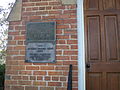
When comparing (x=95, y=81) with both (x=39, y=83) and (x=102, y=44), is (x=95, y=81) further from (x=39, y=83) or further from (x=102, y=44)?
(x=39, y=83)

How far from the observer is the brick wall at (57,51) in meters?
2.50

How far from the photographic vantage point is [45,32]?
2629 mm

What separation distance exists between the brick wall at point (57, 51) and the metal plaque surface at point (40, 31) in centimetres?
8

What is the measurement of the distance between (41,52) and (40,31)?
38cm

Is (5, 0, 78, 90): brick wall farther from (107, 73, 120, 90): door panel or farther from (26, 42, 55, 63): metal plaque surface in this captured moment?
(107, 73, 120, 90): door panel

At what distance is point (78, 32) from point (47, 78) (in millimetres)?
945

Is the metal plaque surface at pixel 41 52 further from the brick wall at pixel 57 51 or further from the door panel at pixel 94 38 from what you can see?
the door panel at pixel 94 38

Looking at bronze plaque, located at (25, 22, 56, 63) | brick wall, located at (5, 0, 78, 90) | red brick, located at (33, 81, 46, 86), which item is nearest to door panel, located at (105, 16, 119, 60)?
brick wall, located at (5, 0, 78, 90)

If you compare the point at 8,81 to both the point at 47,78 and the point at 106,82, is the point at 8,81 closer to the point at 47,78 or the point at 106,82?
the point at 47,78

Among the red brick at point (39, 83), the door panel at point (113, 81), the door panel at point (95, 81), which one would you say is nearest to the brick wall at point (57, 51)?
the red brick at point (39, 83)

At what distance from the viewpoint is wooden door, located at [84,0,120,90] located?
8.42ft

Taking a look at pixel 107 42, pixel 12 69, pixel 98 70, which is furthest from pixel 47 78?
pixel 107 42

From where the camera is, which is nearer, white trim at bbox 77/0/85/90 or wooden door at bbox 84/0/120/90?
white trim at bbox 77/0/85/90

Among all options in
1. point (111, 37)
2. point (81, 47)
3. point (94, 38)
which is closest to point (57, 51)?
point (81, 47)
